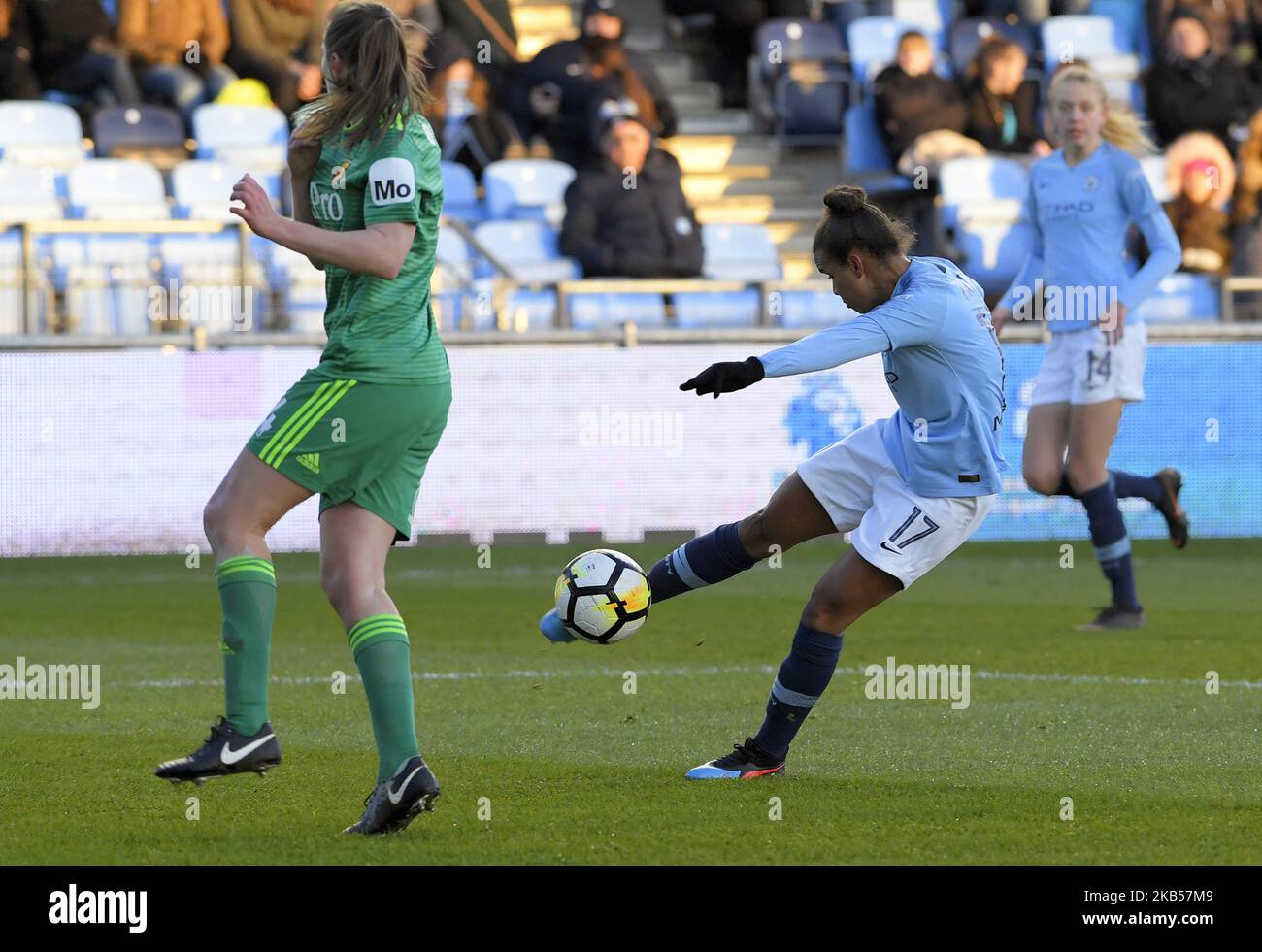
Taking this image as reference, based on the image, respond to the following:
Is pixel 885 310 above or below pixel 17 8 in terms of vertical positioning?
below

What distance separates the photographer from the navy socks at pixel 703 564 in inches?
245

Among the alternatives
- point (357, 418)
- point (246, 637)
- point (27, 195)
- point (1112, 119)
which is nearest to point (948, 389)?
point (357, 418)

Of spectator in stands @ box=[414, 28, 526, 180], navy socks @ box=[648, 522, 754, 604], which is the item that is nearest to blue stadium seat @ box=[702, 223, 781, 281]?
spectator in stands @ box=[414, 28, 526, 180]

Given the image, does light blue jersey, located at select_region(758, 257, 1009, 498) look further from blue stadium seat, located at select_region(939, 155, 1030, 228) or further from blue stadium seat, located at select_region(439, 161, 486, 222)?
blue stadium seat, located at select_region(439, 161, 486, 222)

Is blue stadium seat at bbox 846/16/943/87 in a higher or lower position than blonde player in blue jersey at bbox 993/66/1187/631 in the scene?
higher

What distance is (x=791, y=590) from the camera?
1148 cm

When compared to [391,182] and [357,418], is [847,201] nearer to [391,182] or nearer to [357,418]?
[391,182]

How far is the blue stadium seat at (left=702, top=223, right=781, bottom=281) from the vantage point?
16.8 m

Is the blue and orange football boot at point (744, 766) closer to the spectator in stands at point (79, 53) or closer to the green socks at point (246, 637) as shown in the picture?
the green socks at point (246, 637)

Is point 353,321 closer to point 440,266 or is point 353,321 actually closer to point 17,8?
point 440,266

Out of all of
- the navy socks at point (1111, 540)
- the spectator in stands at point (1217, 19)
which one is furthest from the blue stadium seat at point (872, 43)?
the navy socks at point (1111, 540)

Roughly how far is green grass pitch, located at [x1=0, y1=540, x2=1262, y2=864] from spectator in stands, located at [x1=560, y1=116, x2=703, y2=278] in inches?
184
